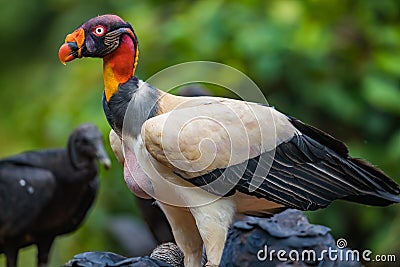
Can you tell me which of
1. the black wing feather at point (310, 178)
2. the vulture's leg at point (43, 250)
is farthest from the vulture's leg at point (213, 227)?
the vulture's leg at point (43, 250)

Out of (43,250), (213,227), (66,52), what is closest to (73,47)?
(66,52)

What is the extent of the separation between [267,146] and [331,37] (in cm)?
199

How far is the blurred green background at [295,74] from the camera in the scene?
3.20 m

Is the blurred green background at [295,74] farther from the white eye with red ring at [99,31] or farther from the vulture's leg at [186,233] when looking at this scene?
the white eye with red ring at [99,31]

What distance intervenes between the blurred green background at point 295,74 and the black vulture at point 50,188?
0.60 m

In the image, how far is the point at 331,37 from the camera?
3.30 m

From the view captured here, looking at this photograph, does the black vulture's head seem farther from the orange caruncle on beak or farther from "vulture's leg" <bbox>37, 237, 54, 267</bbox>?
the orange caruncle on beak

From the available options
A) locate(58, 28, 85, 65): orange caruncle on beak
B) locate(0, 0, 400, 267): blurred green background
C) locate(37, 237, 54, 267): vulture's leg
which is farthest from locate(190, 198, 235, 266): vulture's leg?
locate(0, 0, 400, 267): blurred green background

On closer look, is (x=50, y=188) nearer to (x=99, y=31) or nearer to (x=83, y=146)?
(x=83, y=146)

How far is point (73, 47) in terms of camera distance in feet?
4.37

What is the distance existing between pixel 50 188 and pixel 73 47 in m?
1.38

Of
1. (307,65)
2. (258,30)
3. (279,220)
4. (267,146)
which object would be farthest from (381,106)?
(279,220)

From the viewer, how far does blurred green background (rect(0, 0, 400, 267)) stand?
10.5ft

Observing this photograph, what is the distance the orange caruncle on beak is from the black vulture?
4.31 feet
